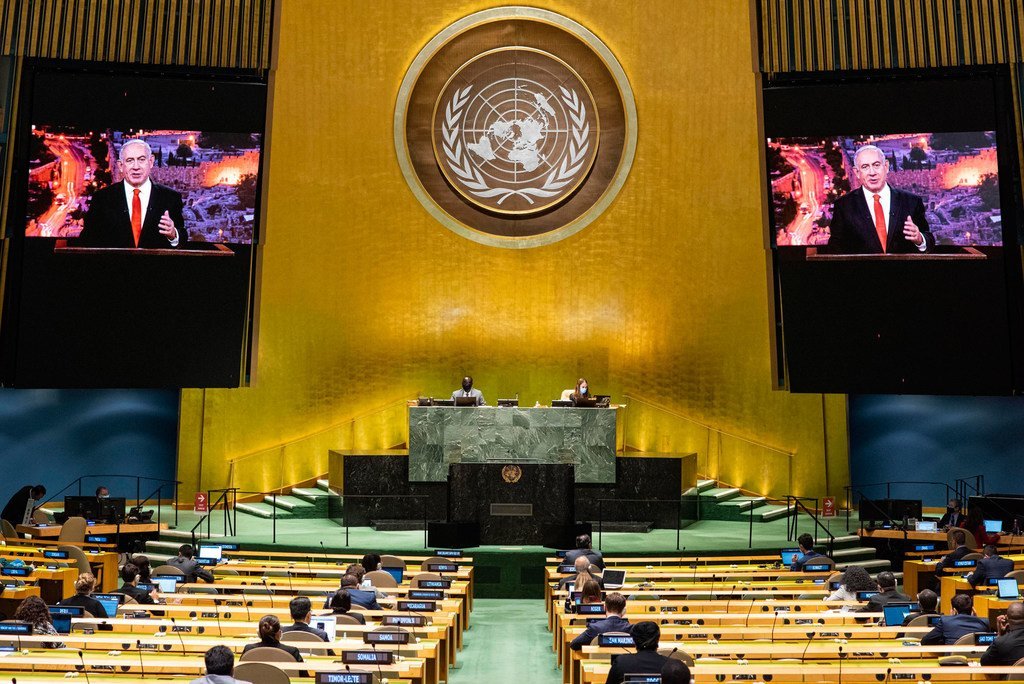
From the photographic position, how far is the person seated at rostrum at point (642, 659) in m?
5.94

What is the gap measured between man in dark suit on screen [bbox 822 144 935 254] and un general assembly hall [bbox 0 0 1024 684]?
1.7 inches

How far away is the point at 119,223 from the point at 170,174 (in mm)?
928

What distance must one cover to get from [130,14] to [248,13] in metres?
1.56

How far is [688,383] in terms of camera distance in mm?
17766

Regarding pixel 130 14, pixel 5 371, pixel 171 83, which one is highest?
pixel 130 14

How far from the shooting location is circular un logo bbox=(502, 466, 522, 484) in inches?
549

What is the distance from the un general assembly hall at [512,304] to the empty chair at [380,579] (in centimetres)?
4

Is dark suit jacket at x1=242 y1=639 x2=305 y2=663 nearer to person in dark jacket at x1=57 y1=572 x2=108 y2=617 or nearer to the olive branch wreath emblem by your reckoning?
person in dark jacket at x1=57 y1=572 x2=108 y2=617

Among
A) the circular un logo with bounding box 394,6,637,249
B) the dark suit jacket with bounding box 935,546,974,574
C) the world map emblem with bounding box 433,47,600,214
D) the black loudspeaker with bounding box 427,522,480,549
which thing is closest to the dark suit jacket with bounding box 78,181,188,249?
the circular un logo with bounding box 394,6,637,249

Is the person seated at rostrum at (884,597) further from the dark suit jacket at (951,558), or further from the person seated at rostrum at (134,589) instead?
the person seated at rostrum at (134,589)

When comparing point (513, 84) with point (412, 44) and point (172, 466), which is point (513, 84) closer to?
point (412, 44)

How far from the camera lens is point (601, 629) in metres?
7.24

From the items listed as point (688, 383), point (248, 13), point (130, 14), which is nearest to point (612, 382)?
point (688, 383)

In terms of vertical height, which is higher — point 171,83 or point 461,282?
point 171,83
